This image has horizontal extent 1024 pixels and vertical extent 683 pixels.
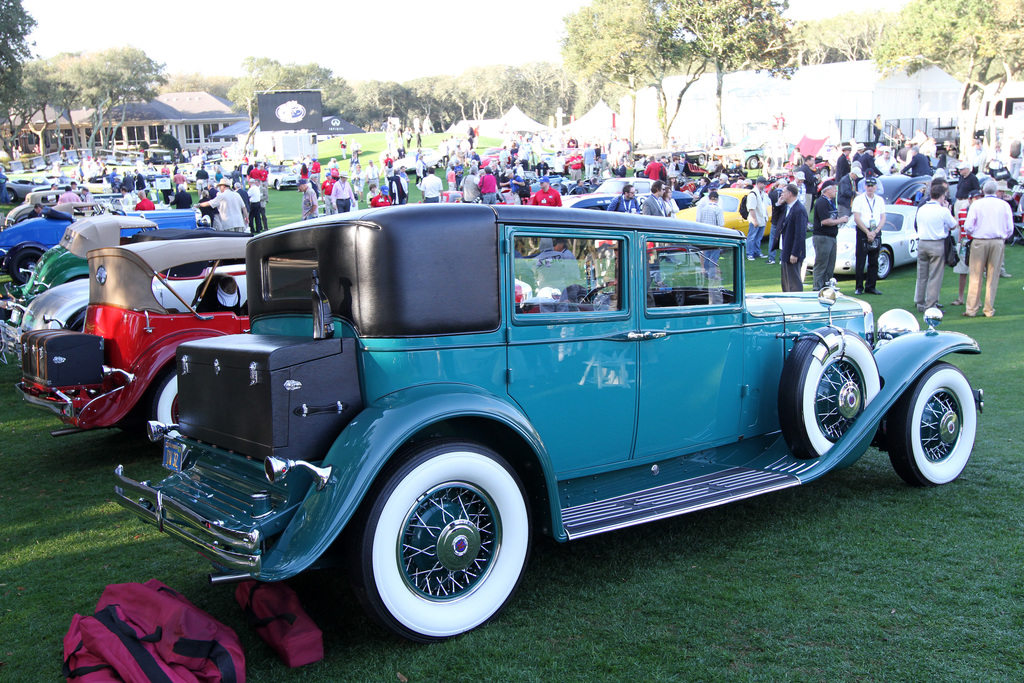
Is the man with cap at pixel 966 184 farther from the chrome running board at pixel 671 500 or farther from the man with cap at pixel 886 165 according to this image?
the chrome running board at pixel 671 500

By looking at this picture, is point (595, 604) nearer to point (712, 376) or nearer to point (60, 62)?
point (712, 376)

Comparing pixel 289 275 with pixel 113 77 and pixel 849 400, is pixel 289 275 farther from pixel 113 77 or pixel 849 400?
pixel 113 77

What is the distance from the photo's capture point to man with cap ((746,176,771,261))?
649 inches

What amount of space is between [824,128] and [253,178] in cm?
2704

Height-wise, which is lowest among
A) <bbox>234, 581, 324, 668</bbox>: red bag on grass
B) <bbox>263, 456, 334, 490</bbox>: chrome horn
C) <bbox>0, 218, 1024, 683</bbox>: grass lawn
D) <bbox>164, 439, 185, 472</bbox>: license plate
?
<bbox>0, 218, 1024, 683</bbox>: grass lawn

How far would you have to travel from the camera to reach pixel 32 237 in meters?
14.5

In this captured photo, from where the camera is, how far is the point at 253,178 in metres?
24.9

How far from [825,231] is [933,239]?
4.67 feet

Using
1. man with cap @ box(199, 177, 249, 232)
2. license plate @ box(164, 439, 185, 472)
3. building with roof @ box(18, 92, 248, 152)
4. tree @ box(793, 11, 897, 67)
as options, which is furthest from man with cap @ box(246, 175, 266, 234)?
building with roof @ box(18, 92, 248, 152)

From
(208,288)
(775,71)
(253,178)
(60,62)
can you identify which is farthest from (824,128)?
(60,62)

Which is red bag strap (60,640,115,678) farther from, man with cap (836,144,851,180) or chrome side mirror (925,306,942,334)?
man with cap (836,144,851,180)

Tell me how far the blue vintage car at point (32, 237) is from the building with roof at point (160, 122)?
78.0 meters

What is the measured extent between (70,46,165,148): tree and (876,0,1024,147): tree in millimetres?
63743

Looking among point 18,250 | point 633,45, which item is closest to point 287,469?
point 18,250
